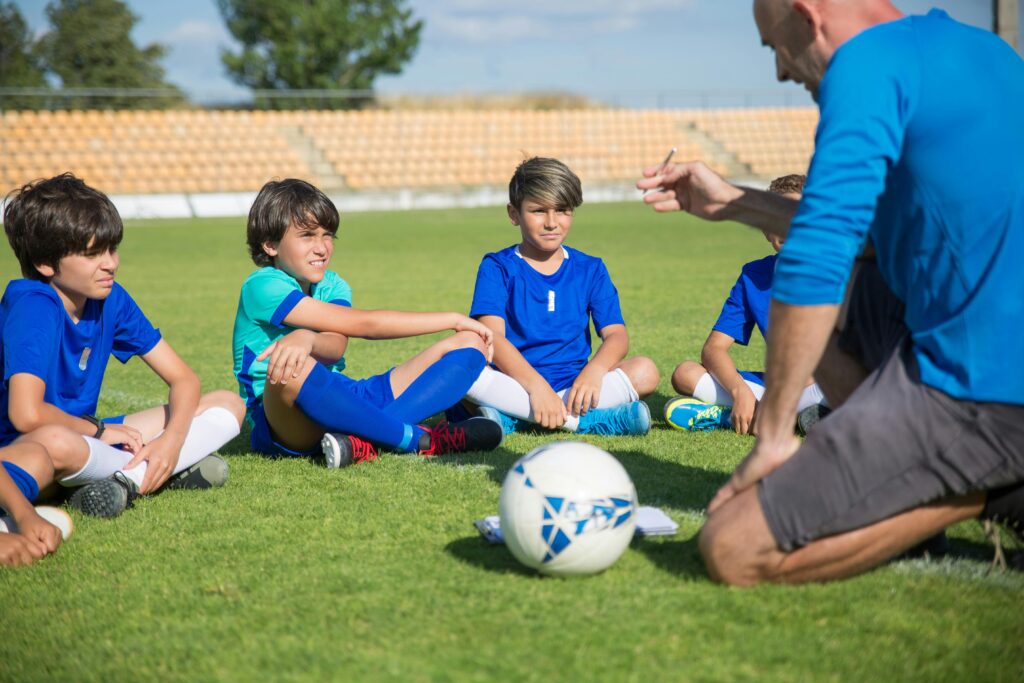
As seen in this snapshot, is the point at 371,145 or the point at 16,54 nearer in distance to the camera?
the point at 371,145

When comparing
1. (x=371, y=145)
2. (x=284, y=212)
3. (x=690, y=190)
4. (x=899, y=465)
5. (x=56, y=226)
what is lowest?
(x=371, y=145)

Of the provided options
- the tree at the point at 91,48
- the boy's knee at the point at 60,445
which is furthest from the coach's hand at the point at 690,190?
the tree at the point at 91,48

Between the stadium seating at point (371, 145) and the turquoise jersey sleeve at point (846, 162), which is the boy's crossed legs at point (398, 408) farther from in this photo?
the stadium seating at point (371, 145)

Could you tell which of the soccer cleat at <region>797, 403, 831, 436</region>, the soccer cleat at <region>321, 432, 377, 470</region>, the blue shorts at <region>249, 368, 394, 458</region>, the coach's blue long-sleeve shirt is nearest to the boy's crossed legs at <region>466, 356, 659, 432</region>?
the blue shorts at <region>249, 368, 394, 458</region>

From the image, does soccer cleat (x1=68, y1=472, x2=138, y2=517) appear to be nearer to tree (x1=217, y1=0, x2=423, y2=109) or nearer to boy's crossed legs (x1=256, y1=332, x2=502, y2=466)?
boy's crossed legs (x1=256, y1=332, x2=502, y2=466)

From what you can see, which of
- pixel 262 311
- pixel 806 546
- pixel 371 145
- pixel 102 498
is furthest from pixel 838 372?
pixel 371 145

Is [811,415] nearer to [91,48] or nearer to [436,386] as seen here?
[436,386]

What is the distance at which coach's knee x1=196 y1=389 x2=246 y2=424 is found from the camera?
169 inches

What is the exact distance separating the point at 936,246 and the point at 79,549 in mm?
2926

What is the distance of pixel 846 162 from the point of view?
2494mm

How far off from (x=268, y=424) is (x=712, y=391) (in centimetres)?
232

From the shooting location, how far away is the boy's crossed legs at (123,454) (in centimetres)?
361

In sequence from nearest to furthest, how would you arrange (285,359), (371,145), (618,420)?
1. (285,359)
2. (618,420)
3. (371,145)

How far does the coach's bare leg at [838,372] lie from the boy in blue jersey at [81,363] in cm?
251
